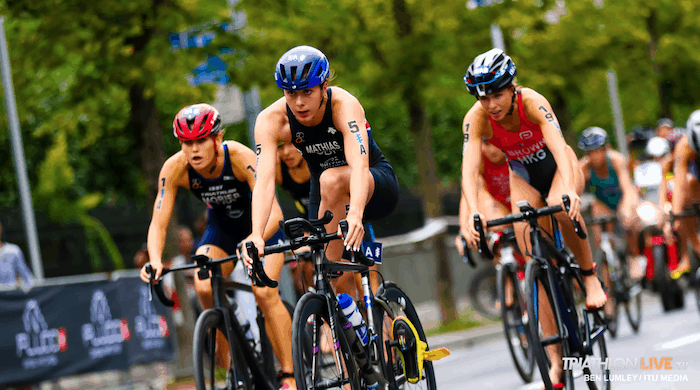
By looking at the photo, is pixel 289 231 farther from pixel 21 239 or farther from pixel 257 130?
pixel 21 239

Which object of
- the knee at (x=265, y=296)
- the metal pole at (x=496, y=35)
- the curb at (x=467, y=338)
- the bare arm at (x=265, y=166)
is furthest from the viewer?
the metal pole at (x=496, y=35)

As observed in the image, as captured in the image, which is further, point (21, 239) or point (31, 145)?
point (21, 239)

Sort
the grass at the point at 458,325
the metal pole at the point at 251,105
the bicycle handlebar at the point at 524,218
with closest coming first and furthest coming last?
1. the bicycle handlebar at the point at 524,218
2. the metal pole at the point at 251,105
3. the grass at the point at 458,325

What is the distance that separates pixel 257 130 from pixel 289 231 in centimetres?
88

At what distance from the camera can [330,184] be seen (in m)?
5.99

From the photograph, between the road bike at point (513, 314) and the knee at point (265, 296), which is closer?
the knee at point (265, 296)

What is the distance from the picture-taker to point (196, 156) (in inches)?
278

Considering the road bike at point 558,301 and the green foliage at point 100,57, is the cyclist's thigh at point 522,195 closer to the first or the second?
the road bike at point 558,301

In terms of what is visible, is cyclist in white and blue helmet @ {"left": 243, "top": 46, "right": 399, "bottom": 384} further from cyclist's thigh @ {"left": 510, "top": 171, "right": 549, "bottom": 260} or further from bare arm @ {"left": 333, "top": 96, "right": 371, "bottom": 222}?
cyclist's thigh @ {"left": 510, "top": 171, "right": 549, "bottom": 260}

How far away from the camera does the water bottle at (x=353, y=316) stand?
18.1 feet

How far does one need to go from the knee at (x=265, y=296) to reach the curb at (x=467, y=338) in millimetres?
6202

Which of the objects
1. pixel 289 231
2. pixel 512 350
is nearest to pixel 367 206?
pixel 289 231

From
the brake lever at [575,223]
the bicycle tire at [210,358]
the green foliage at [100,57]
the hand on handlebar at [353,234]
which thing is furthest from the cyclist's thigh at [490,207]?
the green foliage at [100,57]

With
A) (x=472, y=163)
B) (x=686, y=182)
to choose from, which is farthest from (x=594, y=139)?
(x=472, y=163)
